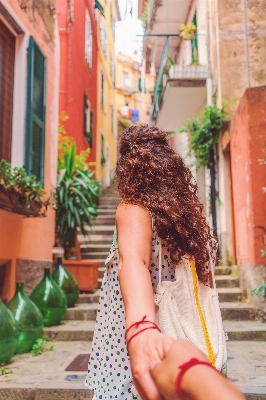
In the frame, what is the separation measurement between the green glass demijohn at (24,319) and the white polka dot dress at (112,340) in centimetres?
259

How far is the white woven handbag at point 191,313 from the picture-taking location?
1.12 meters

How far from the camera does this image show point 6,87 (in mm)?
4980

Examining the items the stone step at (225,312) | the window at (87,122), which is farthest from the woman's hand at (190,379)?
the window at (87,122)

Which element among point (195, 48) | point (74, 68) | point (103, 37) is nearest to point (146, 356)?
point (195, 48)

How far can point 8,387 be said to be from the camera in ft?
10.0

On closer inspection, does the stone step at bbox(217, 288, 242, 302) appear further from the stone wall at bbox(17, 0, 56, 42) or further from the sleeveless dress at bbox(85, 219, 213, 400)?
the sleeveless dress at bbox(85, 219, 213, 400)

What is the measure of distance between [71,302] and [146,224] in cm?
465

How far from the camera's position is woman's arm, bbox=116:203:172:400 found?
0.88 m

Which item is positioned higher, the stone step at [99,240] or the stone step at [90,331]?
the stone step at [99,240]

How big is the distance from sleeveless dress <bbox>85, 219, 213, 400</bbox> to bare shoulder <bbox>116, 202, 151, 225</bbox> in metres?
0.07

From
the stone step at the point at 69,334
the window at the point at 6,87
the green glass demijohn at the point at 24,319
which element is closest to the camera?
the green glass demijohn at the point at 24,319

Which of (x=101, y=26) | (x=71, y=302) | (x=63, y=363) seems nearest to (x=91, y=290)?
(x=71, y=302)

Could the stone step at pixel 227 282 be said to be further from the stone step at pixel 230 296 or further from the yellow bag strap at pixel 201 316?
the yellow bag strap at pixel 201 316

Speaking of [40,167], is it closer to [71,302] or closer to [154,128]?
[71,302]
